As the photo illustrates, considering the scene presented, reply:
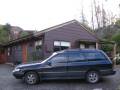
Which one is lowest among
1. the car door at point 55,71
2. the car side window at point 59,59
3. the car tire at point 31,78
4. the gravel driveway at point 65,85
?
the gravel driveway at point 65,85

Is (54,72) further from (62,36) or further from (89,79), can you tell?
(62,36)

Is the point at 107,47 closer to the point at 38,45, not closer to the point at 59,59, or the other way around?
the point at 38,45

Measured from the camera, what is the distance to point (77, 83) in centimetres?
1206

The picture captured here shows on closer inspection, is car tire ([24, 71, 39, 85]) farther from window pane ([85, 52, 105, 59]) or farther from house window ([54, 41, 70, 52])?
house window ([54, 41, 70, 52])

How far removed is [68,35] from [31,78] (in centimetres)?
1401

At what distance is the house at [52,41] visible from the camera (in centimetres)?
2394

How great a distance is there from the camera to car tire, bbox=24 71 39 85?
39.1 ft

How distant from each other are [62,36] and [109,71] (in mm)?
13316

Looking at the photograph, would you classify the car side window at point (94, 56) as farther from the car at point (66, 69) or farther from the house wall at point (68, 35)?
the house wall at point (68, 35)

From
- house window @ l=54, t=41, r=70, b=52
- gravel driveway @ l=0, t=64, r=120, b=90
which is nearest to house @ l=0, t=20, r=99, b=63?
house window @ l=54, t=41, r=70, b=52

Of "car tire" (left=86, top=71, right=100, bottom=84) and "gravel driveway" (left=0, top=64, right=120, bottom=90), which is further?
"car tire" (left=86, top=71, right=100, bottom=84)

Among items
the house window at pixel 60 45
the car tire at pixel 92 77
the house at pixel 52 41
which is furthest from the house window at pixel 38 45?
the car tire at pixel 92 77

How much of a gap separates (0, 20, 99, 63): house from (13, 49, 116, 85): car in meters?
11.3

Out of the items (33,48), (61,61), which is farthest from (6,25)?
(61,61)
